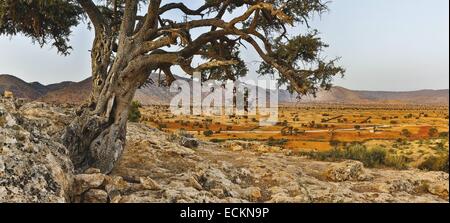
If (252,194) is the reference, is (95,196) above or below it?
above

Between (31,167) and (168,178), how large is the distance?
15.5ft

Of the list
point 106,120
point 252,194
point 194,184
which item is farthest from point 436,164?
point 106,120

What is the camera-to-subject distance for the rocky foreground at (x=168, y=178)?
812cm

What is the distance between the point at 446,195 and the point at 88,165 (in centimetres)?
1165

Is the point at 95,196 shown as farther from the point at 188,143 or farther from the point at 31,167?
the point at 188,143

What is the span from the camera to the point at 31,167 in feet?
26.6

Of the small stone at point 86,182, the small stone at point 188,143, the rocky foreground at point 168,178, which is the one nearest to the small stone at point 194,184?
the rocky foreground at point 168,178

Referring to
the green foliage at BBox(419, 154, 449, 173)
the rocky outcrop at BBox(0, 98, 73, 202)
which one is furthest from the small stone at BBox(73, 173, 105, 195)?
the green foliage at BBox(419, 154, 449, 173)

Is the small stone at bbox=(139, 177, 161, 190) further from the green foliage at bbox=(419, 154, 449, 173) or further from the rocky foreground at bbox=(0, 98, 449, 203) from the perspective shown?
the green foliage at bbox=(419, 154, 449, 173)

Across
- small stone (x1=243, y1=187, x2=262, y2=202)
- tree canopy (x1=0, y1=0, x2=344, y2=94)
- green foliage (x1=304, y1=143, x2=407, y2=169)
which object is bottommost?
green foliage (x1=304, y1=143, x2=407, y2=169)

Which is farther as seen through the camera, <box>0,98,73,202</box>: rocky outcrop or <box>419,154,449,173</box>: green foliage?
<box>419,154,449,173</box>: green foliage

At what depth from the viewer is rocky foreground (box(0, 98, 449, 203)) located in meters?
8.12

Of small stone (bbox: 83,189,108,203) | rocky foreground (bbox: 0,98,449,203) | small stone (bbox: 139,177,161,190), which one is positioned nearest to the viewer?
rocky foreground (bbox: 0,98,449,203)
